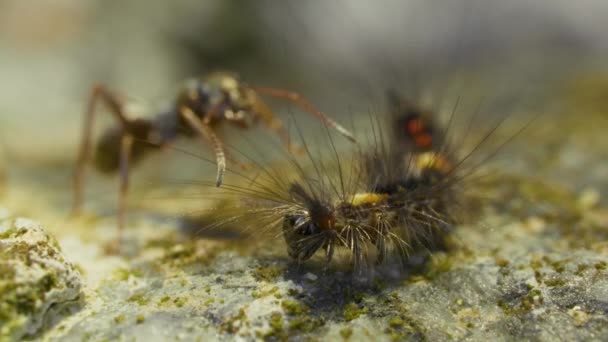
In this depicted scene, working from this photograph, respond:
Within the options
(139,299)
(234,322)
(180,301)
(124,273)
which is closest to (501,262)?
(234,322)

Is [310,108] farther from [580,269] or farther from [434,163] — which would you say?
[580,269]

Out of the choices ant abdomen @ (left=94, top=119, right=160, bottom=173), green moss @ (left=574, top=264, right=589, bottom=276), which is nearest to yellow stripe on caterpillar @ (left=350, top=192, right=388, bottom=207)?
green moss @ (left=574, top=264, right=589, bottom=276)

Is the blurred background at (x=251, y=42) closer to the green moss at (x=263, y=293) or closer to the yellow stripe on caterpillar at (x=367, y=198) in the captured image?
the yellow stripe on caterpillar at (x=367, y=198)

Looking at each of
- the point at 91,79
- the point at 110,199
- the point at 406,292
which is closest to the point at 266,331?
the point at 406,292

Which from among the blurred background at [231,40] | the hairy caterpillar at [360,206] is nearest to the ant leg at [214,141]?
the hairy caterpillar at [360,206]

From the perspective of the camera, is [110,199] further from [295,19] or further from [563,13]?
[563,13]

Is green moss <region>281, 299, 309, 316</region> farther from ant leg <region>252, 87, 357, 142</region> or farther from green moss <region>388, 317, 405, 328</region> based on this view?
Answer: ant leg <region>252, 87, 357, 142</region>

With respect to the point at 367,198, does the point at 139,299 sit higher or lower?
lower
